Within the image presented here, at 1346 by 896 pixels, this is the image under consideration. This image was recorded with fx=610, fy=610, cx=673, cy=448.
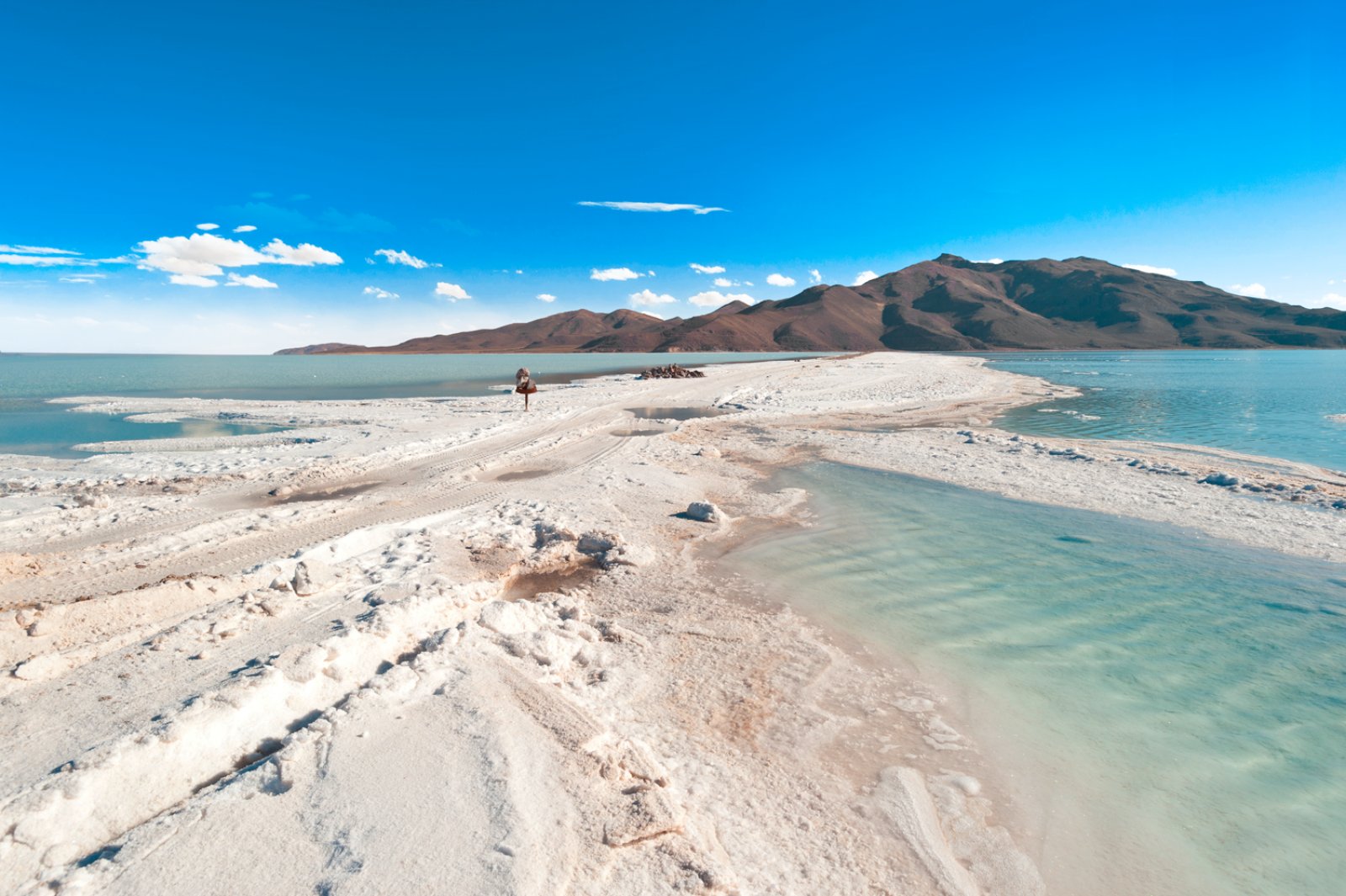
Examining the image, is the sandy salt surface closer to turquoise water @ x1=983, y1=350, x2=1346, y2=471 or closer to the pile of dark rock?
turquoise water @ x1=983, y1=350, x2=1346, y2=471

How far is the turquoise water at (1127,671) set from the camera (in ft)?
12.7

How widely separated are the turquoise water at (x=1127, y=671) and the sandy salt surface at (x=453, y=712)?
2.12 feet

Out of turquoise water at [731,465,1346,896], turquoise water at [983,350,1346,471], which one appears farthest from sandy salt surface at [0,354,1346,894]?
turquoise water at [983,350,1346,471]

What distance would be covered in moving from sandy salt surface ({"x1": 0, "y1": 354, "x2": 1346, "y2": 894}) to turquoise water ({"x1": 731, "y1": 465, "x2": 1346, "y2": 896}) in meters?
0.65

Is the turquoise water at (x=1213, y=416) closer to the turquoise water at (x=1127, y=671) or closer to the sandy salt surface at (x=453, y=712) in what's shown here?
the sandy salt surface at (x=453, y=712)

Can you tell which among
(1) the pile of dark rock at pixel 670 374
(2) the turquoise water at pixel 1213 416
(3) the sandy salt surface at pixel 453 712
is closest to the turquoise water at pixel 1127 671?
(3) the sandy salt surface at pixel 453 712

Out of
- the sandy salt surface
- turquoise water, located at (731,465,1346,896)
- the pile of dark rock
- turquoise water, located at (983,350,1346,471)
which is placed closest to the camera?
the sandy salt surface

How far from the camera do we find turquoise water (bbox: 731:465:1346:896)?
3.88 metres

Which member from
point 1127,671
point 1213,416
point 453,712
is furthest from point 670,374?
point 453,712

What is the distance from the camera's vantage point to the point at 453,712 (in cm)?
445

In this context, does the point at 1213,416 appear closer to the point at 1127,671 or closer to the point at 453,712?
the point at 1127,671

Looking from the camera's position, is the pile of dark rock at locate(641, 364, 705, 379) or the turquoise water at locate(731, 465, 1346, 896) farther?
the pile of dark rock at locate(641, 364, 705, 379)

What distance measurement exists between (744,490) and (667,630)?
6.58 meters

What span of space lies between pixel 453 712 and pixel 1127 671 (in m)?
6.09
